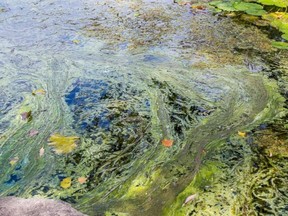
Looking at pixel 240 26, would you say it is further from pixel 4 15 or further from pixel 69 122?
pixel 4 15

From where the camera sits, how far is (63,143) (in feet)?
7.35

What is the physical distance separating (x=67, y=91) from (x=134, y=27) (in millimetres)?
1609

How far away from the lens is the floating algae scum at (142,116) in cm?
189

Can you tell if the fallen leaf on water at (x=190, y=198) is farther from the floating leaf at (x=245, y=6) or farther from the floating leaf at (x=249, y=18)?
the floating leaf at (x=245, y=6)

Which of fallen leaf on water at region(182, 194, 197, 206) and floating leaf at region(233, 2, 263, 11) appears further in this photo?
floating leaf at region(233, 2, 263, 11)

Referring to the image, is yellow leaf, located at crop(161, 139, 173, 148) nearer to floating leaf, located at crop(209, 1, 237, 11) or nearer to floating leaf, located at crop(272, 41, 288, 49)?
floating leaf, located at crop(272, 41, 288, 49)

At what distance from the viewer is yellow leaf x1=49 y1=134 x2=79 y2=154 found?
2.18 metres

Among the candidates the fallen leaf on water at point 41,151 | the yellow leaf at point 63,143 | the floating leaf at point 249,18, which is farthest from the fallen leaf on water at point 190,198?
the floating leaf at point 249,18

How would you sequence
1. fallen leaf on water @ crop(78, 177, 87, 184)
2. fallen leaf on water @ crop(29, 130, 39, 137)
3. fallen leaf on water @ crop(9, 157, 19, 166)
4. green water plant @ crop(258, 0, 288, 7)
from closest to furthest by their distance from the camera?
fallen leaf on water @ crop(78, 177, 87, 184), fallen leaf on water @ crop(9, 157, 19, 166), fallen leaf on water @ crop(29, 130, 39, 137), green water plant @ crop(258, 0, 288, 7)

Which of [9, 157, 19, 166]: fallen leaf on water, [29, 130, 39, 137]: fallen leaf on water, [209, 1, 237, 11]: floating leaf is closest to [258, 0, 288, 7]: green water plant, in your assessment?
[209, 1, 237, 11]: floating leaf

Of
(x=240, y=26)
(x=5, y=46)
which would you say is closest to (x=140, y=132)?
(x=5, y=46)

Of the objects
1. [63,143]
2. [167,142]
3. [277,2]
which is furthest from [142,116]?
[277,2]

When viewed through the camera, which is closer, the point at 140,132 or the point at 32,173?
the point at 32,173

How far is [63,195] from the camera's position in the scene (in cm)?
186
